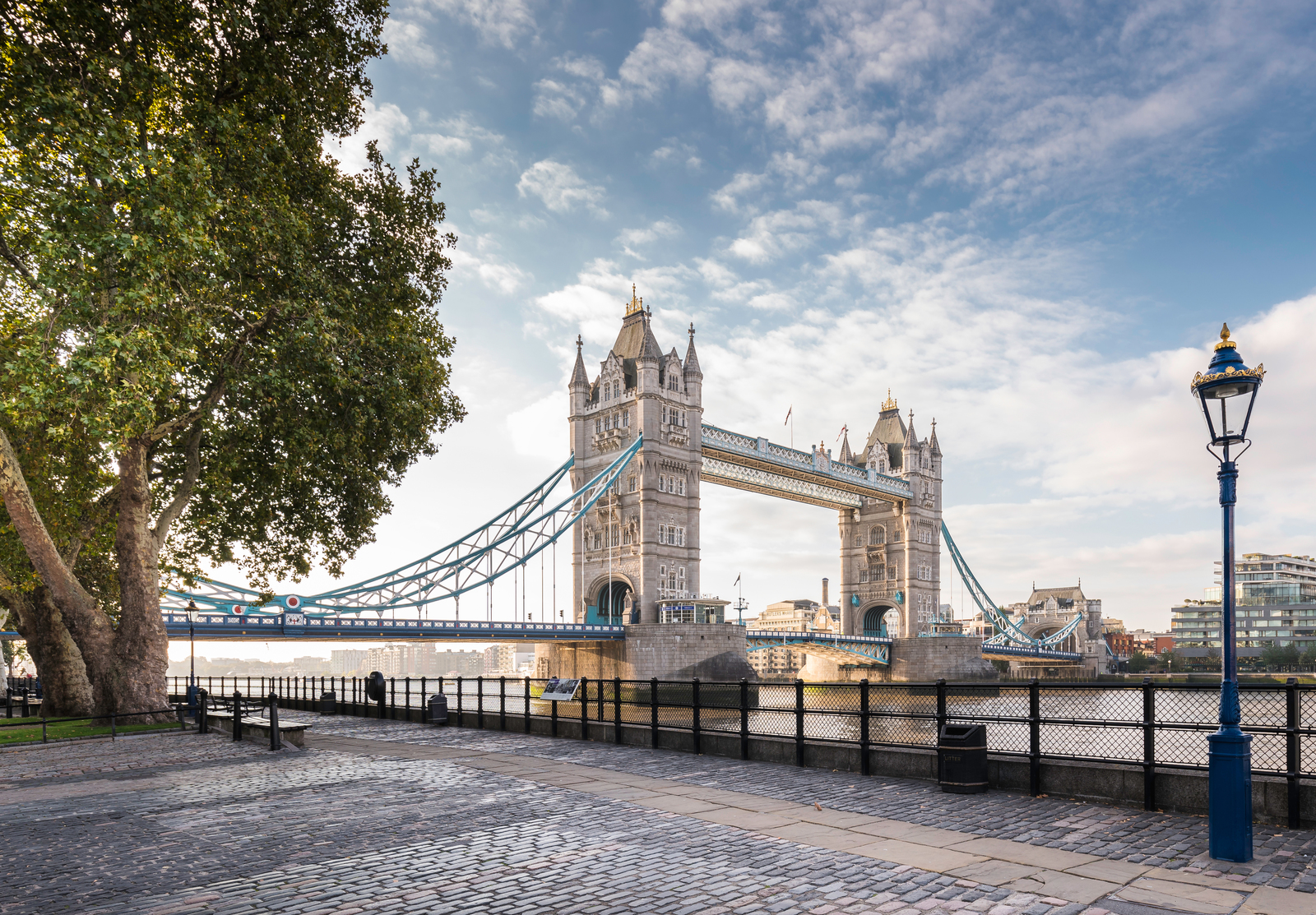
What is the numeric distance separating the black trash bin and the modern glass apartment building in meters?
128

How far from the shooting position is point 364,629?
54125mm

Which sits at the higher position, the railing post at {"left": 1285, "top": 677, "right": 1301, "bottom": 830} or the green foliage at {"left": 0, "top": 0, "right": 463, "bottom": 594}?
the green foliage at {"left": 0, "top": 0, "right": 463, "bottom": 594}

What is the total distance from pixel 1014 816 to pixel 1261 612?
151m

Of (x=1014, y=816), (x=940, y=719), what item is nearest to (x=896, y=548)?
(x=940, y=719)

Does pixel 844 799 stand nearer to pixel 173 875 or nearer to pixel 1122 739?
pixel 173 875

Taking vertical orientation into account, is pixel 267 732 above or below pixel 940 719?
below

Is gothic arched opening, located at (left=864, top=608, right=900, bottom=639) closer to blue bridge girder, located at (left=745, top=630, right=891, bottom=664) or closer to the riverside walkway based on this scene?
blue bridge girder, located at (left=745, top=630, right=891, bottom=664)

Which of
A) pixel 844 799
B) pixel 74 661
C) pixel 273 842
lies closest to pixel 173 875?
pixel 273 842

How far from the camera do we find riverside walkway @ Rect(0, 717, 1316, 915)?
19.2 ft

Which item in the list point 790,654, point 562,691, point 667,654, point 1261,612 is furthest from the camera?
point 1261,612

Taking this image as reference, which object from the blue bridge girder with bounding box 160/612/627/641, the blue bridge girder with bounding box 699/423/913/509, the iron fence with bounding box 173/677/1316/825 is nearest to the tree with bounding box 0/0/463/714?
the iron fence with bounding box 173/677/1316/825

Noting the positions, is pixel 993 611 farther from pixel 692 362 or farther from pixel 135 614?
pixel 135 614

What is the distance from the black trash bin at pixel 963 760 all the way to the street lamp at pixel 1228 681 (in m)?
2.69

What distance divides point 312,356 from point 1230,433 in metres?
16.9
